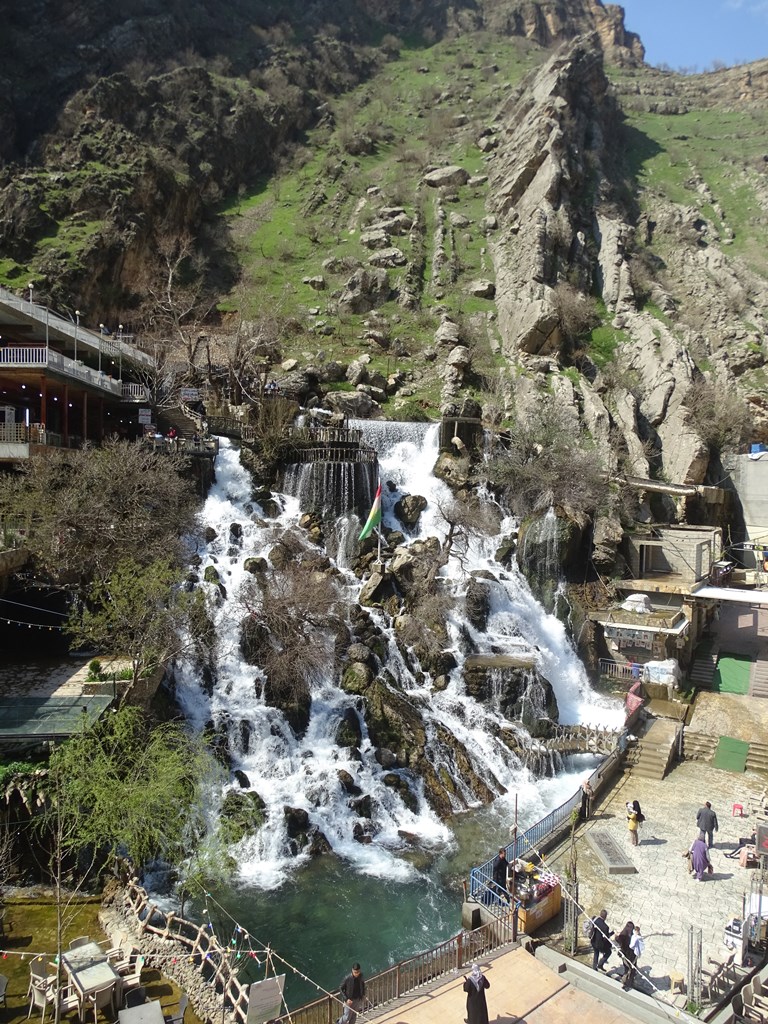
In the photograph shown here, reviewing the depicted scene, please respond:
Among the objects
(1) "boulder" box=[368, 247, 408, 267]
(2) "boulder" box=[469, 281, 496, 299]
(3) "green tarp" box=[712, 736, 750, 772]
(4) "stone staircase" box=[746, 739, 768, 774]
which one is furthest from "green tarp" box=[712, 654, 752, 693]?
(1) "boulder" box=[368, 247, 408, 267]

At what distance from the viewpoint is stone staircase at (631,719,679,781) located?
20172mm

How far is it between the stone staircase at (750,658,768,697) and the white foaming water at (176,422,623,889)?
21.4 feet

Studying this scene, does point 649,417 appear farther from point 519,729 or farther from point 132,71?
point 132,71

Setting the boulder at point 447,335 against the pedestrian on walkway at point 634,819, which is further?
the boulder at point 447,335

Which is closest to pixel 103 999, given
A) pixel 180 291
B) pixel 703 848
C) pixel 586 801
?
pixel 586 801

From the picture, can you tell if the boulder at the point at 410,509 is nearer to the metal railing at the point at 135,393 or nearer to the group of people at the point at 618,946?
the metal railing at the point at 135,393

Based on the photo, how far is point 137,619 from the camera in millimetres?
17844

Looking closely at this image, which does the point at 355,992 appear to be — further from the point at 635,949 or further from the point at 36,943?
the point at 36,943

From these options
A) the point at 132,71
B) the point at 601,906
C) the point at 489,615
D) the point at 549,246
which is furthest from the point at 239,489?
the point at 132,71

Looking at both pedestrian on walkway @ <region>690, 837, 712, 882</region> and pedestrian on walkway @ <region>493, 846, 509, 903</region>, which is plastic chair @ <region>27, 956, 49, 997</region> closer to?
pedestrian on walkway @ <region>493, 846, 509, 903</region>

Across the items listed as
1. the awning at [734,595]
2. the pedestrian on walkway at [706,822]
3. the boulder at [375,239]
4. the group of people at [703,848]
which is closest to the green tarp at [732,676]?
the awning at [734,595]

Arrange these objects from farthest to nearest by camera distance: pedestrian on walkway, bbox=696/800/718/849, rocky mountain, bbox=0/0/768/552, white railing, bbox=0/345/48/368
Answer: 1. rocky mountain, bbox=0/0/768/552
2. white railing, bbox=0/345/48/368
3. pedestrian on walkway, bbox=696/800/718/849

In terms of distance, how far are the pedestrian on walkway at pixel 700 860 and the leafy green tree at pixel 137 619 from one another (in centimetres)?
1377

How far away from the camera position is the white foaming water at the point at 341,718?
1728cm
